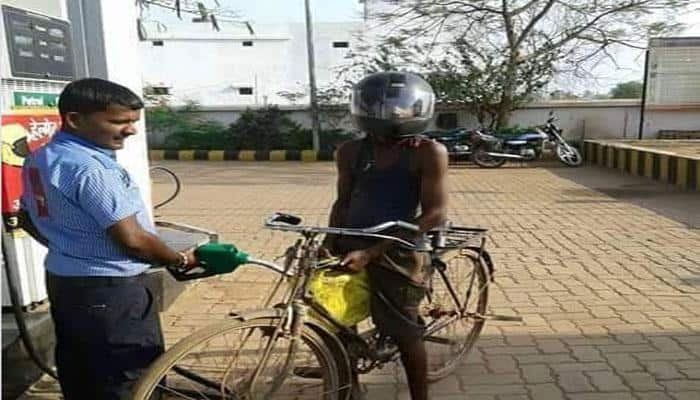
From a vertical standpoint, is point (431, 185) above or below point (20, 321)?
above

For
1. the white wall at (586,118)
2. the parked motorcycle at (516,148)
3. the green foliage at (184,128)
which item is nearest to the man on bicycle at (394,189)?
the parked motorcycle at (516,148)

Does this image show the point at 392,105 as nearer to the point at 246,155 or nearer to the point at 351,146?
the point at 351,146

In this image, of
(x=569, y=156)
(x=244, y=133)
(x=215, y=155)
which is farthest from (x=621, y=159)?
(x=215, y=155)

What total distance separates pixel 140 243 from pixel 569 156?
42.6 ft

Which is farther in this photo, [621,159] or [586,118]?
[586,118]

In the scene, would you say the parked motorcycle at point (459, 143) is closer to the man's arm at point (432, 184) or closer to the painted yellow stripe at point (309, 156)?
the painted yellow stripe at point (309, 156)

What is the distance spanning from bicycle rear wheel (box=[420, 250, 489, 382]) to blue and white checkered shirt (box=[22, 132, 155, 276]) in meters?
1.45

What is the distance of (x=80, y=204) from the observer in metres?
1.86

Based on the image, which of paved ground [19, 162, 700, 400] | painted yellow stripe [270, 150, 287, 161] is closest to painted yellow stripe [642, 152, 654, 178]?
paved ground [19, 162, 700, 400]

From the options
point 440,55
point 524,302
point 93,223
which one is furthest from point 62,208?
point 440,55

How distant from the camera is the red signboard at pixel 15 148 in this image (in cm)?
302

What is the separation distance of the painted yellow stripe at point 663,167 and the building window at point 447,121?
6486mm

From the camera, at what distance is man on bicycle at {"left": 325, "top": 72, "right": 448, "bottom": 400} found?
7.75 feet

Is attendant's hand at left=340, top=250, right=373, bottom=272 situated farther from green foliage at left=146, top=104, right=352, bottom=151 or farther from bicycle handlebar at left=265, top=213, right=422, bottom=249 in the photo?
green foliage at left=146, top=104, right=352, bottom=151
